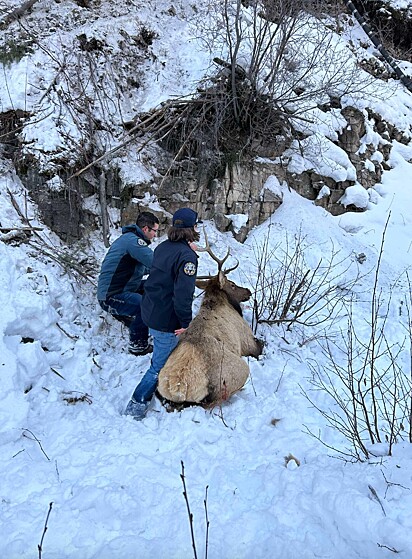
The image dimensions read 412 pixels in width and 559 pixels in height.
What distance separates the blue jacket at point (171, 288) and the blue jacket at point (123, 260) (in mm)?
891

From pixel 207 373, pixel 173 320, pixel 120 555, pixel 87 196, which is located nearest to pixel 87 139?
pixel 87 196

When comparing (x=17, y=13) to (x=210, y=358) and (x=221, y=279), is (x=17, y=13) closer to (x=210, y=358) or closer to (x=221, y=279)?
(x=221, y=279)

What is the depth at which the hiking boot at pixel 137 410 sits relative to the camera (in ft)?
12.1

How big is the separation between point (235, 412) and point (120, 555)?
5.78ft

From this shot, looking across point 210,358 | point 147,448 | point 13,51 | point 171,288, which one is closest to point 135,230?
point 171,288

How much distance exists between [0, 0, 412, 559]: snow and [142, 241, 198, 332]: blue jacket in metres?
0.84

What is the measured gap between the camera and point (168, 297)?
3.73 m

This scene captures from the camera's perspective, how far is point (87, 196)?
6.29m

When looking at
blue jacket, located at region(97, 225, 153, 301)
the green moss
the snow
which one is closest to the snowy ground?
the snow

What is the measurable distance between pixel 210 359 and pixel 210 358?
0.01 meters

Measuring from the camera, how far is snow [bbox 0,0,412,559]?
93.3 inches

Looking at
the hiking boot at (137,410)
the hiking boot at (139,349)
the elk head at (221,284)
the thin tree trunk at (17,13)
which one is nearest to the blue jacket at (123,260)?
the hiking boot at (139,349)

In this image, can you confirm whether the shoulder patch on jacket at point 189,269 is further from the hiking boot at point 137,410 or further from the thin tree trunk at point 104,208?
the thin tree trunk at point 104,208

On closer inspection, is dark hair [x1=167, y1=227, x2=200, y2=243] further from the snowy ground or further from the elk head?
the snowy ground
